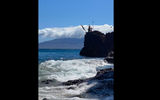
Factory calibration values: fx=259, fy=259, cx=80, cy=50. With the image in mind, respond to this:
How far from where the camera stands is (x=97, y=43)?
7925cm

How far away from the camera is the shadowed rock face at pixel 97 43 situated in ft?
256

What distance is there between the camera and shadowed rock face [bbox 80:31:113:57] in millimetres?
77900

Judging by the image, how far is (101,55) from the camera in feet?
264
